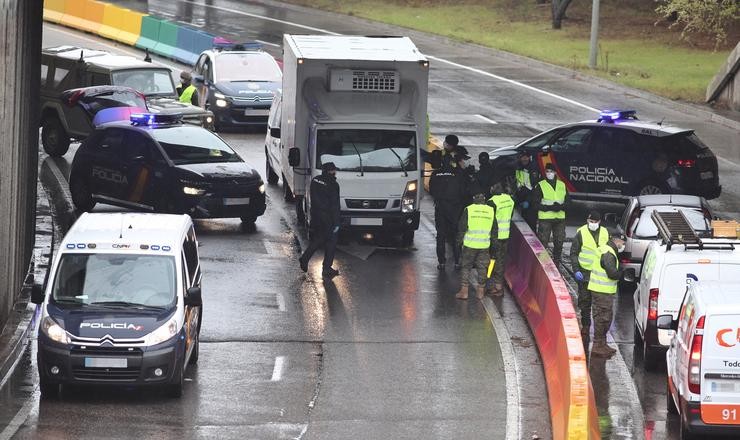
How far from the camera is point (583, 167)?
28016mm

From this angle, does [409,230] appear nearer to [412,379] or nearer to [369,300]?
[369,300]

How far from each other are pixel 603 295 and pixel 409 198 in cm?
635

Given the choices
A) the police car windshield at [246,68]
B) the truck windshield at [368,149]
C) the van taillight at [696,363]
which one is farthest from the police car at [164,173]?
the van taillight at [696,363]

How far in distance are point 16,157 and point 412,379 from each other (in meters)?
6.29

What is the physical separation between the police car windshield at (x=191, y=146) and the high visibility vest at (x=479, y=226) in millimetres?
6278

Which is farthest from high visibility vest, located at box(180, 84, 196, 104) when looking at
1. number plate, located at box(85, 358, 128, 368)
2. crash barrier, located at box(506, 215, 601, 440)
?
number plate, located at box(85, 358, 128, 368)

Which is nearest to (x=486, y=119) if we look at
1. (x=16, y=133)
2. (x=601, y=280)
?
(x=601, y=280)

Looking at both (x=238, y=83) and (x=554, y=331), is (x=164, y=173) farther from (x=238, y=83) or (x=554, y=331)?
(x=238, y=83)

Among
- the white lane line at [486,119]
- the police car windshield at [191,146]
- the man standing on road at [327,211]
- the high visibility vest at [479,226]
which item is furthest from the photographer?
the white lane line at [486,119]

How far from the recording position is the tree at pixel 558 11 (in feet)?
181

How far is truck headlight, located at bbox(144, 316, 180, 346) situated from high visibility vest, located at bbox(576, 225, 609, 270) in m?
5.71

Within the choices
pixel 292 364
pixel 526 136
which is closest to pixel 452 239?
pixel 292 364

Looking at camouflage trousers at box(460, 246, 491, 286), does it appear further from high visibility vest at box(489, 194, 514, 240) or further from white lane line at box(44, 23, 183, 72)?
white lane line at box(44, 23, 183, 72)

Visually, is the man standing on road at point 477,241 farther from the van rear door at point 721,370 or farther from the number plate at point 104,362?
the van rear door at point 721,370
